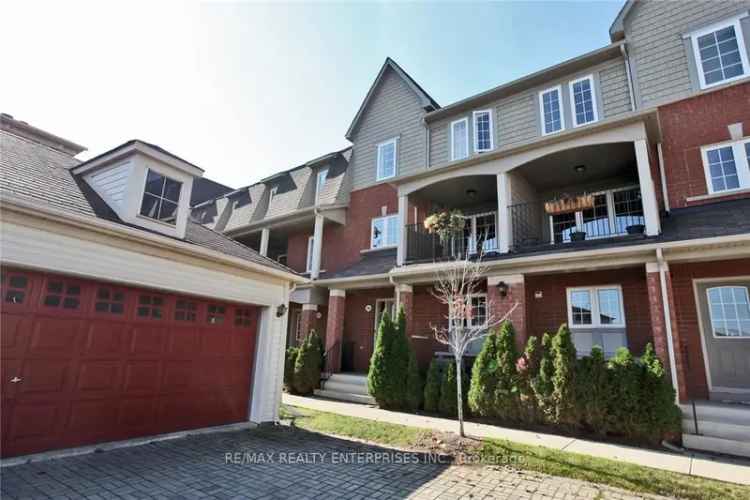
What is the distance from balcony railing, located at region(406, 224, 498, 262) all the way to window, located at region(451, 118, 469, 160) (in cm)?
285

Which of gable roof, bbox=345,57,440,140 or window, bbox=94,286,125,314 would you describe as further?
gable roof, bbox=345,57,440,140

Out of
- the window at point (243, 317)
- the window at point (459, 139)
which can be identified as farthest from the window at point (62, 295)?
the window at point (459, 139)

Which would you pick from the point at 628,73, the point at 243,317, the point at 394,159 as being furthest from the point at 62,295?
the point at 628,73

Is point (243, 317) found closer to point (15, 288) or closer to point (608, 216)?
point (15, 288)

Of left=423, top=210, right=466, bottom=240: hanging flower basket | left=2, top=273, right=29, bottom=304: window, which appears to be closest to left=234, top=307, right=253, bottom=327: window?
left=2, top=273, right=29, bottom=304: window

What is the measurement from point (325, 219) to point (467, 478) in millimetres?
11908

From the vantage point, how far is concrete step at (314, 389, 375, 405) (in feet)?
35.6

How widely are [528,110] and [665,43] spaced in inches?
149

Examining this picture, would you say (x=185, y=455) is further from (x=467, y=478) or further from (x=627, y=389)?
(x=627, y=389)

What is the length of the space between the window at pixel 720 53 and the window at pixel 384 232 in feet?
31.7

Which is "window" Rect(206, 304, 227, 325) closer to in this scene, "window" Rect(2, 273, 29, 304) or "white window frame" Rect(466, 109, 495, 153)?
"window" Rect(2, 273, 29, 304)

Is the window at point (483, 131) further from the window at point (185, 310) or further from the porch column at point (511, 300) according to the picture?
the window at point (185, 310)

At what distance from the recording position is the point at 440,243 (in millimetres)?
12945

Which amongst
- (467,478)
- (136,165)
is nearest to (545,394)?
(467,478)
